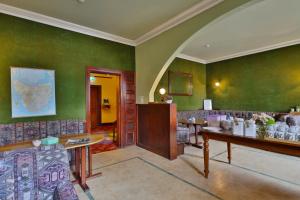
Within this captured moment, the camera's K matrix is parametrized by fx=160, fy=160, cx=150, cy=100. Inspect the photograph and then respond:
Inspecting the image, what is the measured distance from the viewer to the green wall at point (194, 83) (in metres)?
5.46

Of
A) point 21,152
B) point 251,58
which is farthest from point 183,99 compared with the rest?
point 21,152

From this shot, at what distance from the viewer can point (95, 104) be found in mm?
8055

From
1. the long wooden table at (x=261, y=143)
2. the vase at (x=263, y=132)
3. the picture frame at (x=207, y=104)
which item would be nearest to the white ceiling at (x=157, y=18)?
the vase at (x=263, y=132)

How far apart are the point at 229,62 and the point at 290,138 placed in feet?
15.3

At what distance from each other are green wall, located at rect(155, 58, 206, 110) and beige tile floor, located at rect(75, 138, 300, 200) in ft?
7.52

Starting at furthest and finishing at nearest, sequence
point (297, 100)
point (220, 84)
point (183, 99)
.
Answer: point (220, 84), point (183, 99), point (297, 100)

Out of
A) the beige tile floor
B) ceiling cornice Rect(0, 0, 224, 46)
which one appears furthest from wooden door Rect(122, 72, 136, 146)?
ceiling cornice Rect(0, 0, 224, 46)

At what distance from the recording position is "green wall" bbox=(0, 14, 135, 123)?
2.86m

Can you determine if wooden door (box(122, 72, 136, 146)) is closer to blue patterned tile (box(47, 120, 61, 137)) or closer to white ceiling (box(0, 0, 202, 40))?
white ceiling (box(0, 0, 202, 40))

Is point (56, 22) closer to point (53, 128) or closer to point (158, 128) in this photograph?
point (53, 128)

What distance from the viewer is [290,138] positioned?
195 centimetres

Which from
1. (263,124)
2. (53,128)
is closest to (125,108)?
(53,128)

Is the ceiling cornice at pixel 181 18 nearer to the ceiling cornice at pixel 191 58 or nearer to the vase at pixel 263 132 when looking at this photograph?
the ceiling cornice at pixel 191 58

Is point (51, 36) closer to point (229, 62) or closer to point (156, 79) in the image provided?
point (156, 79)
